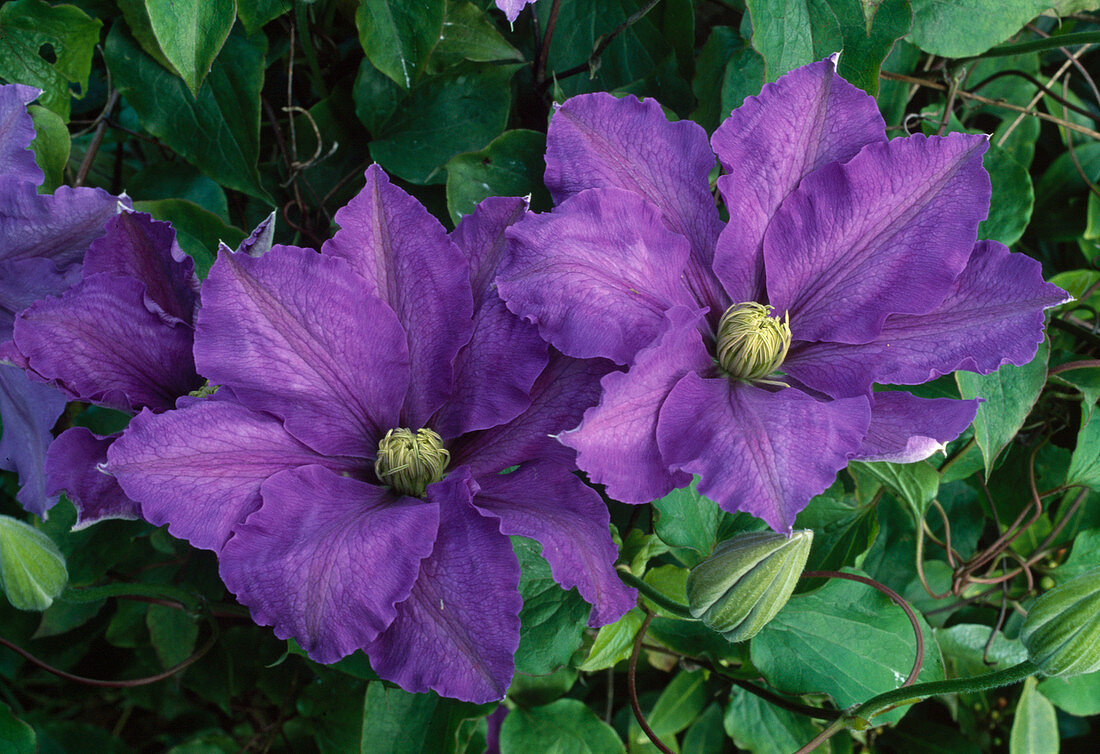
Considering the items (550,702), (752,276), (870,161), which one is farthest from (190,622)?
(870,161)

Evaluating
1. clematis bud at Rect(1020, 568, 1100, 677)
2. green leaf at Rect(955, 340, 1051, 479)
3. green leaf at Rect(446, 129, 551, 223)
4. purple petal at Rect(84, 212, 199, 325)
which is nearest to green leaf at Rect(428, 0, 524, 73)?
green leaf at Rect(446, 129, 551, 223)

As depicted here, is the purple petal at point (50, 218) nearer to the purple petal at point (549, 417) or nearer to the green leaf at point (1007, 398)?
the purple petal at point (549, 417)

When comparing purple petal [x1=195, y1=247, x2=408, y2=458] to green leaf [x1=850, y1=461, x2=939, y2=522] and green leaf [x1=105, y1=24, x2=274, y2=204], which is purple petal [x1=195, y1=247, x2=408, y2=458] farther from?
green leaf [x1=850, y1=461, x2=939, y2=522]

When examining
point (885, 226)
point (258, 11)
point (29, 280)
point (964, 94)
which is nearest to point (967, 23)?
point (964, 94)

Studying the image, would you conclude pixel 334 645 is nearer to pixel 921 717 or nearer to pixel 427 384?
pixel 427 384

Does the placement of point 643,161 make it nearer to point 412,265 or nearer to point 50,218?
point 412,265

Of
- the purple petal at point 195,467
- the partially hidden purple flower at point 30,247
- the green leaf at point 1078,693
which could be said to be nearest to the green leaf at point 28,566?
the partially hidden purple flower at point 30,247
